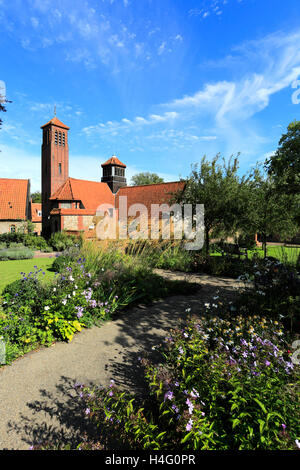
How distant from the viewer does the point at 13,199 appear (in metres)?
28.2

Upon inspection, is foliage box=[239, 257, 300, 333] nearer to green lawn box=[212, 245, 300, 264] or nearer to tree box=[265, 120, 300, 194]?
green lawn box=[212, 245, 300, 264]

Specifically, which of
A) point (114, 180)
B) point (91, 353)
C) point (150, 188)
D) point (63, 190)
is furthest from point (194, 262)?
point (114, 180)

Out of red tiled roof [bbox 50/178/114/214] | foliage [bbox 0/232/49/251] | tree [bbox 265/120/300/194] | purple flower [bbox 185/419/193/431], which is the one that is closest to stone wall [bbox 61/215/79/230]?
red tiled roof [bbox 50/178/114/214]

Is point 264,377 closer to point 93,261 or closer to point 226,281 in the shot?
point 93,261

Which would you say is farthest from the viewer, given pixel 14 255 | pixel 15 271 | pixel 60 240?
pixel 60 240

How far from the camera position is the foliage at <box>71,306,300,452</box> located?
1630 mm

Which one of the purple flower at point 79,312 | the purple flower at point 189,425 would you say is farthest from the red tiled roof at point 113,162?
the purple flower at point 189,425

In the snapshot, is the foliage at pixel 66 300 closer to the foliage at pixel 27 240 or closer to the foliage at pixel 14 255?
the foliage at pixel 14 255

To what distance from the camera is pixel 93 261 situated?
21.5 ft

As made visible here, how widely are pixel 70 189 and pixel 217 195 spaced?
21.3m

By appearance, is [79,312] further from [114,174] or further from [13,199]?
[114,174]

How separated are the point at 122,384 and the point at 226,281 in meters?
5.91

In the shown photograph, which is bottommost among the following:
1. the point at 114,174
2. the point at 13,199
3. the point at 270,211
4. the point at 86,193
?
the point at 270,211

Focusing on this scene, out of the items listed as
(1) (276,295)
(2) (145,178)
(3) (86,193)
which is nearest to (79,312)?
(1) (276,295)
